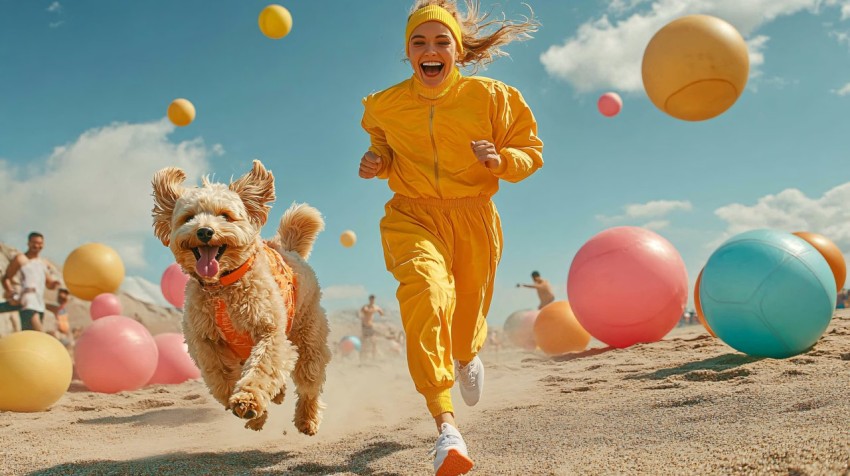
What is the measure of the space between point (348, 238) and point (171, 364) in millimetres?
8327

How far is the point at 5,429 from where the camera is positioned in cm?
573

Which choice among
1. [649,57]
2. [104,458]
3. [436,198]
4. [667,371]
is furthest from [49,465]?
[649,57]

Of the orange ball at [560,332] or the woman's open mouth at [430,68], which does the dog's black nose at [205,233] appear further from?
the orange ball at [560,332]

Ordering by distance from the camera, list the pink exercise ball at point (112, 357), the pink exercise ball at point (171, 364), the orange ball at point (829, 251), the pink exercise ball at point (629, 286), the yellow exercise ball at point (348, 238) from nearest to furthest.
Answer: the pink exercise ball at point (112, 357)
the pink exercise ball at point (629, 286)
the pink exercise ball at point (171, 364)
the orange ball at point (829, 251)
the yellow exercise ball at point (348, 238)

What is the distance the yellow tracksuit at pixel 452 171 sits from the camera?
3828 mm

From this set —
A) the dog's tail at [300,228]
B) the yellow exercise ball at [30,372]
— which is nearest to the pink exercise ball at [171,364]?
the yellow exercise ball at [30,372]

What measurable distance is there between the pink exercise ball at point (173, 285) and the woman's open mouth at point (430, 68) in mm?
9740

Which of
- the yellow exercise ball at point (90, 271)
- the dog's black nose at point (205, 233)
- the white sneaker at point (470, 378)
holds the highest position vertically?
the yellow exercise ball at point (90, 271)

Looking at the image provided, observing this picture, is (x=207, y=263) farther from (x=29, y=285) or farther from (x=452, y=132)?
(x=29, y=285)

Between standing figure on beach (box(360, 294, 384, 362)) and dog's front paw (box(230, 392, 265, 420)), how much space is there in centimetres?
1447

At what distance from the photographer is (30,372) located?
675 cm

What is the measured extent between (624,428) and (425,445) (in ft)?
4.12

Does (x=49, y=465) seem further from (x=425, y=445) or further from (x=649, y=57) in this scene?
(x=649, y=57)

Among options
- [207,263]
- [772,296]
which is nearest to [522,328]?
[772,296]
